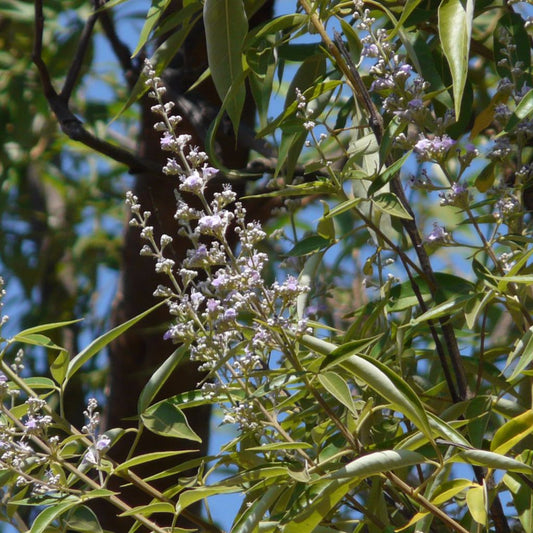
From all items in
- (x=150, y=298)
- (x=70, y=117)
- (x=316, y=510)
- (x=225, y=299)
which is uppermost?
(x=70, y=117)

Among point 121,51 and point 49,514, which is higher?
point 121,51

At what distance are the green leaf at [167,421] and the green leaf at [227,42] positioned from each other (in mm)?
247

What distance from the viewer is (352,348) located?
573mm

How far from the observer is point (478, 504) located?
0.60 m

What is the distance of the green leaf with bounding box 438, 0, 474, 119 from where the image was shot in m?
0.62

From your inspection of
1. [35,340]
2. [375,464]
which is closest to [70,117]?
[35,340]

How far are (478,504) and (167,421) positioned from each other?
0.22 m

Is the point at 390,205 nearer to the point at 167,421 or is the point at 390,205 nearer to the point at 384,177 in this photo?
the point at 384,177

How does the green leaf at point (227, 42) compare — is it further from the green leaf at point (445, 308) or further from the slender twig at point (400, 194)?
the green leaf at point (445, 308)

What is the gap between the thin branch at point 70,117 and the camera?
1.08 metres

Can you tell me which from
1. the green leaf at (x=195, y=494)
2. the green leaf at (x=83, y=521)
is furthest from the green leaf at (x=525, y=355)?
the green leaf at (x=83, y=521)

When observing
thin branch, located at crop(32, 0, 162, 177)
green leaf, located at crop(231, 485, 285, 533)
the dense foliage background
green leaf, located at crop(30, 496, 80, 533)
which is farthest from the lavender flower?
thin branch, located at crop(32, 0, 162, 177)

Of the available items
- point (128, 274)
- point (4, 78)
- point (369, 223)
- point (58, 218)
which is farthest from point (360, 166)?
point (58, 218)

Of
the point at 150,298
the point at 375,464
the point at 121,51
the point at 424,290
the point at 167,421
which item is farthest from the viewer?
the point at 150,298
